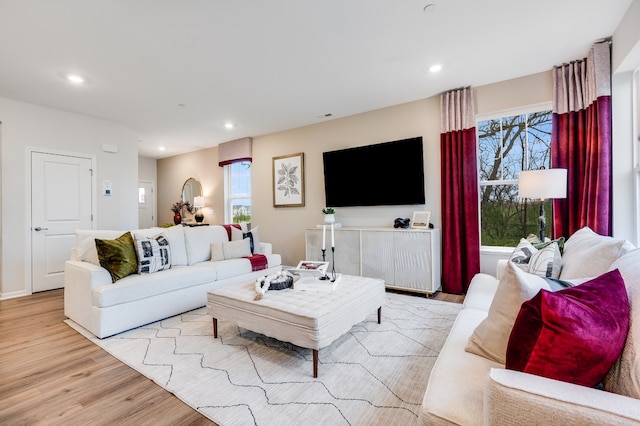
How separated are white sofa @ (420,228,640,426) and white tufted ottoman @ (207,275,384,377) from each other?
2.77ft

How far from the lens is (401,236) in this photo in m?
3.87

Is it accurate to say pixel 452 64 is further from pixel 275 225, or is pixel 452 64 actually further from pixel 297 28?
pixel 275 225

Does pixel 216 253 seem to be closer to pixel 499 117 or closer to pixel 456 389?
pixel 456 389

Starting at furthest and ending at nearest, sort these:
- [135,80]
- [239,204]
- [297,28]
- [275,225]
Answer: [239,204], [275,225], [135,80], [297,28]

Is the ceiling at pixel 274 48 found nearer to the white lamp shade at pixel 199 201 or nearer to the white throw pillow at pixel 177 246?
the white throw pillow at pixel 177 246

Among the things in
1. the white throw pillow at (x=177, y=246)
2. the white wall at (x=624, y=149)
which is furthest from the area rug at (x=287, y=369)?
the white wall at (x=624, y=149)

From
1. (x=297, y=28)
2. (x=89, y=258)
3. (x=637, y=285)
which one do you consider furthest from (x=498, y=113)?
(x=89, y=258)

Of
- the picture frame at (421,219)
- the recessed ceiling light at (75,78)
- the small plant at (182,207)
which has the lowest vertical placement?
the picture frame at (421,219)

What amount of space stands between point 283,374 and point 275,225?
12.9 ft

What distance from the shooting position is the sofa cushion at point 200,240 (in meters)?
3.75

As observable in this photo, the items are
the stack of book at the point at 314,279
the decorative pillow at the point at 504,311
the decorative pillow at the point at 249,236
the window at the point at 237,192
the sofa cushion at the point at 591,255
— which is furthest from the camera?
the window at the point at 237,192

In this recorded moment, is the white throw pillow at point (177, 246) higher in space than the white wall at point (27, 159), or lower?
lower

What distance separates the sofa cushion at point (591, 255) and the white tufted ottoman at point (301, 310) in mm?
1332

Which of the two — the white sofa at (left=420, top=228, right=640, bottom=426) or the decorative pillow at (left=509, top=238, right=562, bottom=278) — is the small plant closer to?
the decorative pillow at (left=509, top=238, right=562, bottom=278)
